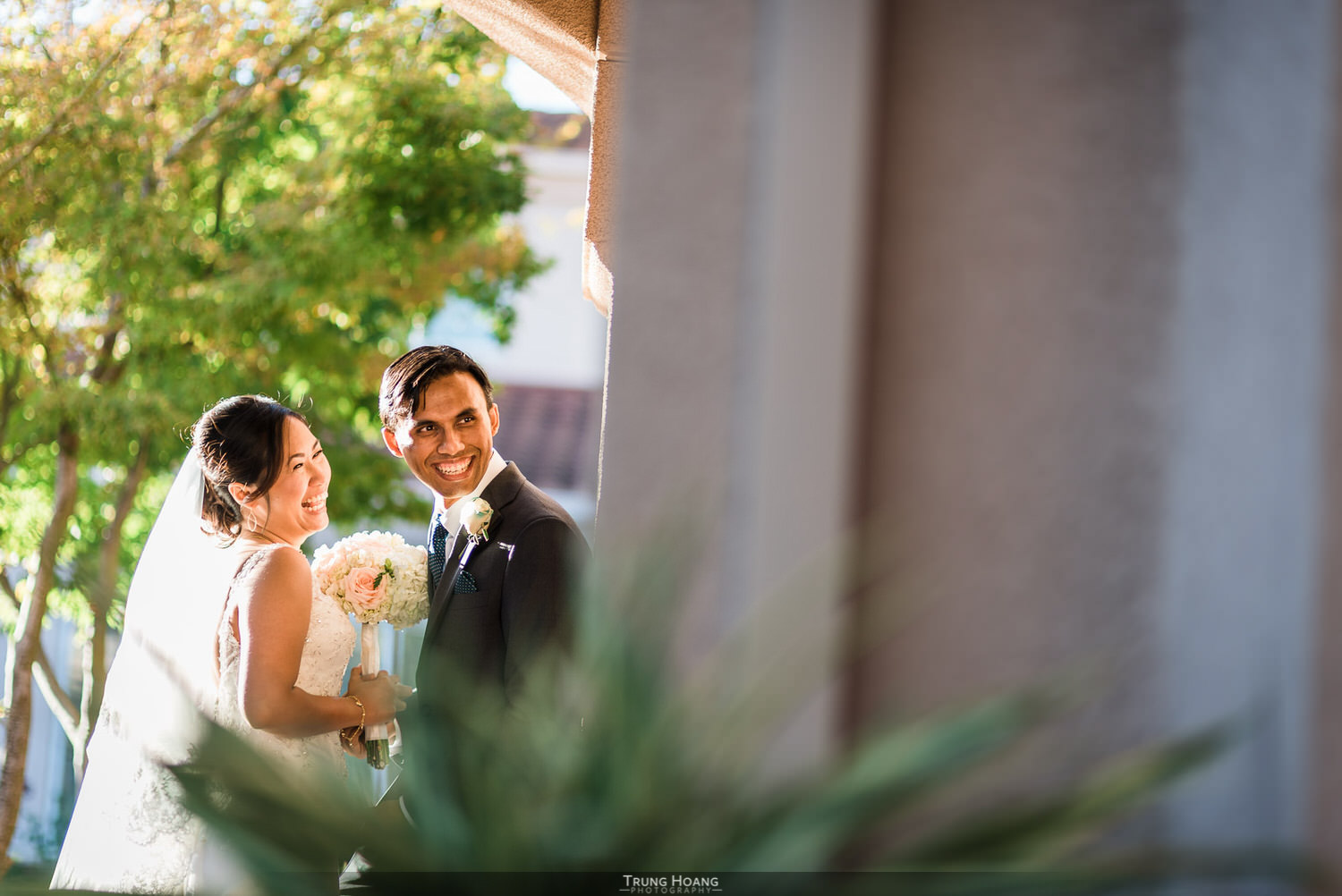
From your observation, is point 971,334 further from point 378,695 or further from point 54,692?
point 54,692

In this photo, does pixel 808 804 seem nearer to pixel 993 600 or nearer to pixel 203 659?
pixel 993 600

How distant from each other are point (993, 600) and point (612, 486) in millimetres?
638

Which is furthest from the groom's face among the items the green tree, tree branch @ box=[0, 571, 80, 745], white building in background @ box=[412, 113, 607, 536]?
white building in background @ box=[412, 113, 607, 536]

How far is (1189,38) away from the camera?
5.72 ft

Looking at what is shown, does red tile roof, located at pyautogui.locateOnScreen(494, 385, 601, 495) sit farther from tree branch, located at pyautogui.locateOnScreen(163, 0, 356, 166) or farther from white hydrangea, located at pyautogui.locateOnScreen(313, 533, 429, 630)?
white hydrangea, located at pyautogui.locateOnScreen(313, 533, 429, 630)

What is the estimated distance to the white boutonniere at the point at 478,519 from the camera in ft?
10.1

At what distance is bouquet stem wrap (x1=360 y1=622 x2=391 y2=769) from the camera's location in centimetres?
332

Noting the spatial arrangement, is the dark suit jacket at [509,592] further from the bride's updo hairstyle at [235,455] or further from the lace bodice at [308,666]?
the bride's updo hairstyle at [235,455]

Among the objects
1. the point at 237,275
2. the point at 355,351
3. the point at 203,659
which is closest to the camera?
the point at 203,659

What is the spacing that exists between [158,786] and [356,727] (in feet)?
2.30

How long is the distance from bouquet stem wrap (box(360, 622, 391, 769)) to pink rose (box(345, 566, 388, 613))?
0.42 ft

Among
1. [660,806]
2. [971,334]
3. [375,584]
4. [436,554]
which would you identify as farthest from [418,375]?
[660,806]

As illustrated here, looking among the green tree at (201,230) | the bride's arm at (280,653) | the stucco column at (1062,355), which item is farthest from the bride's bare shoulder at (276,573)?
the green tree at (201,230)

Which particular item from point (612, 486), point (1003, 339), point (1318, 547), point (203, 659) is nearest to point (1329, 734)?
point (1318, 547)
